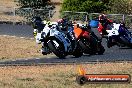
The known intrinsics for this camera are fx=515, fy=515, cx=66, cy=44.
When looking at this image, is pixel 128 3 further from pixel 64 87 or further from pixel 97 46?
pixel 64 87

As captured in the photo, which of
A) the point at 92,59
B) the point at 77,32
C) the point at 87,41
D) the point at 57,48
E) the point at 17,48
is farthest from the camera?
the point at 17,48

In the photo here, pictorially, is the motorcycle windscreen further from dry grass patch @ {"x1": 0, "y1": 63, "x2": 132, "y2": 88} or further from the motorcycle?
dry grass patch @ {"x1": 0, "y1": 63, "x2": 132, "y2": 88}

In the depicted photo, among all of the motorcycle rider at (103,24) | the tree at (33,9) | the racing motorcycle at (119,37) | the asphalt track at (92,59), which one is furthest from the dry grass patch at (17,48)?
the tree at (33,9)

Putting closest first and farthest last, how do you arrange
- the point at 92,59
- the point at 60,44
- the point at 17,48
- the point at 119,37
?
the point at 92,59, the point at 60,44, the point at 17,48, the point at 119,37

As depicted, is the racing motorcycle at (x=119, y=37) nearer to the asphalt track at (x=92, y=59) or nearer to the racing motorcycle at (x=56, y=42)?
the asphalt track at (x=92, y=59)

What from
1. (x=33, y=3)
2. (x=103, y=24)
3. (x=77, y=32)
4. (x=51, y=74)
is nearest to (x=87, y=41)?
(x=77, y=32)

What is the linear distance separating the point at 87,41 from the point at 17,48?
4703 millimetres

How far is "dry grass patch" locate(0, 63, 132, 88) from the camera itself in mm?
14977

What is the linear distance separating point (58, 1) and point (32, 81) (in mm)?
52420

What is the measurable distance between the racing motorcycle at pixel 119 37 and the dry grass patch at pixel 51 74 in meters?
7.16

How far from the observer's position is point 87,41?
2431 centimetres

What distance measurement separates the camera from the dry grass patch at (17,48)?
2449 cm

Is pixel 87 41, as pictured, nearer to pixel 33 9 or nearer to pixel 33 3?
pixel 33 9

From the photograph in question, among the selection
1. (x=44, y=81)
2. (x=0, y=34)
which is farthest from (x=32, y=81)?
(x=0, y=34)
